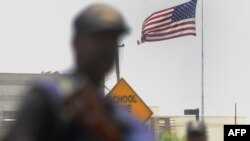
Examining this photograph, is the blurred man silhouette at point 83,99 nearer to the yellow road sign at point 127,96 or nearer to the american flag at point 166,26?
the yellow road sign at point 127,96

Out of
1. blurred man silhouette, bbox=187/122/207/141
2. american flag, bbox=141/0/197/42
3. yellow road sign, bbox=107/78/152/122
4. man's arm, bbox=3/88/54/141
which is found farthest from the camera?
american flag, bbox=141/0/197/42

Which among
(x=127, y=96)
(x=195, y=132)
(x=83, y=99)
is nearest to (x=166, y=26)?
(x=127, y=96)

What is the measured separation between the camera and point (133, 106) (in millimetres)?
17516

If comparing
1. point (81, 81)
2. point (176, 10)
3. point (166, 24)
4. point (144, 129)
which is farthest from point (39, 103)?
point (176, 10)

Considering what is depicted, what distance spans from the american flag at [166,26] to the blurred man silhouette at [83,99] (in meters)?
28.7

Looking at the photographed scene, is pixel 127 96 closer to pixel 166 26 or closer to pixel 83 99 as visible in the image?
pixel 83 99

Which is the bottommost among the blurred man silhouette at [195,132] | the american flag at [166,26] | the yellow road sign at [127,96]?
the yellow road sign at [127,96]

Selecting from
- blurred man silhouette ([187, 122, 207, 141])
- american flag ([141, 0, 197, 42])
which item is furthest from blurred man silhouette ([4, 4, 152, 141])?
american flag ([141, 0, 197, 42])

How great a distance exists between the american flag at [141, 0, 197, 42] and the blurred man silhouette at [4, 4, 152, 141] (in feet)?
94.2

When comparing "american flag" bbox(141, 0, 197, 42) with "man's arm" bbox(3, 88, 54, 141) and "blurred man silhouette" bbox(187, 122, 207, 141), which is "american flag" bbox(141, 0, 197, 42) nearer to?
"blurred man silhouette" bbox(187, 122, 207, 141)

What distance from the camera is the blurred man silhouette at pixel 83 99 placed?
126 inches

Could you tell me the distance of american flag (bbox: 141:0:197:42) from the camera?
3298cm

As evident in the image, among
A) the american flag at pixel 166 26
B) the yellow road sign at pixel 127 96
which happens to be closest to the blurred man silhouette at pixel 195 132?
the yellow road sign at pixel 127 96

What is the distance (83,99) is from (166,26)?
3075cm
